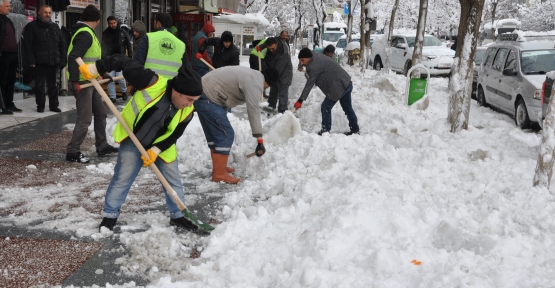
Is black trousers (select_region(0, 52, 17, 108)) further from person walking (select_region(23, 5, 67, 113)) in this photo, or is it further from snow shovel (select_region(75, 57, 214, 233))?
snow shovel (select_region(75, 57, 214, 233))

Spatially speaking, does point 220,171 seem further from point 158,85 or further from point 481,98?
point 481,98

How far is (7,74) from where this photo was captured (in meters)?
10.1

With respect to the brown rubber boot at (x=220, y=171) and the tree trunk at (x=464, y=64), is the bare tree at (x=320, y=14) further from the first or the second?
the brown rubber boot at (x=220, y=171)

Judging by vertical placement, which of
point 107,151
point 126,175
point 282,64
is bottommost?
point 107,151

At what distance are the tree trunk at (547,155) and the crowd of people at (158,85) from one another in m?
2.82

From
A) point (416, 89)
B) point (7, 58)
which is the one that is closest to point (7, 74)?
point (7, 58)

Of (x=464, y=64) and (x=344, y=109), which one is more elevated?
(x=464, y=64)

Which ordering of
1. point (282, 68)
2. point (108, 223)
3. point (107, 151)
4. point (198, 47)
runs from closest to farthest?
point (108, 223), point (107, 151), point (282, 68), point (198, 47)

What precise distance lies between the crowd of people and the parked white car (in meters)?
9.53

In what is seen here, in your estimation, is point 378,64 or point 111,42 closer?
point 111,42

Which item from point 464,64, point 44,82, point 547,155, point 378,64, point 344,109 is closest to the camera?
point 547,155

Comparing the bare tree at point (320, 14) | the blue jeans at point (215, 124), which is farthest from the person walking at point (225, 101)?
the bare tree at point (320, 14)

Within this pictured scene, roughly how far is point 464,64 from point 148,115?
5615mm

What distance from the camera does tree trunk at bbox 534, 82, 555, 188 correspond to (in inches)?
212
